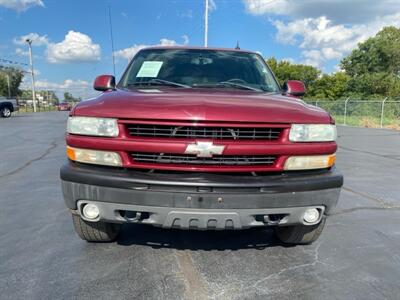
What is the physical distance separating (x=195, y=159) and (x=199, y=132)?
0.19m

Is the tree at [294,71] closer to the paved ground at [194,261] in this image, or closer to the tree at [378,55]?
the tree at [378,55]

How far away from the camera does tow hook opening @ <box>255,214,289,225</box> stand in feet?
8.77

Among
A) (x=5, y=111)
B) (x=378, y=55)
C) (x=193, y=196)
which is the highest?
(x=378, y=55)

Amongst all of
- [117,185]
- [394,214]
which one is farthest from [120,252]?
[394,214]

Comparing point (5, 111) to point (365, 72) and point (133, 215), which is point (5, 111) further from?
point (365, 72)

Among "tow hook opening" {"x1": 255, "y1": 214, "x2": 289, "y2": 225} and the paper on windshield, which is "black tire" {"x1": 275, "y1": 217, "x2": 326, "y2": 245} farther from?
the paper on windshield

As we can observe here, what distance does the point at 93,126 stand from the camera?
106 inches

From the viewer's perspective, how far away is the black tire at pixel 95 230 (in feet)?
10.4

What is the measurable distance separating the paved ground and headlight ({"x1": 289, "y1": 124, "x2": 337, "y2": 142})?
108cm

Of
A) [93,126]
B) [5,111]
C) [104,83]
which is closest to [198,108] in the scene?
[93,126]

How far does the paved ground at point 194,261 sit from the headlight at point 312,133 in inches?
42.7

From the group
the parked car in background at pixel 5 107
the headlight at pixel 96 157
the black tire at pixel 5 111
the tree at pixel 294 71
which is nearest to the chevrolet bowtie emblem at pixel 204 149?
the headlight at pixel 96 157

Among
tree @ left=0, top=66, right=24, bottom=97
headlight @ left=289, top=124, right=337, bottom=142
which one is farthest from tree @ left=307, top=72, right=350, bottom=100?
tree @ left=0, top=66, right=24, bottom=97

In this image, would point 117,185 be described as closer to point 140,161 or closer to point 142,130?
point 140,161
